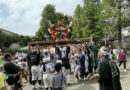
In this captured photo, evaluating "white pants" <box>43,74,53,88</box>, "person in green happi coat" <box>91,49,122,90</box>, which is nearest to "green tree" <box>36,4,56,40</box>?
"white pants" <box>43,74,53,88</box>

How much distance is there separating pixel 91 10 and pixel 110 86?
32161 mm

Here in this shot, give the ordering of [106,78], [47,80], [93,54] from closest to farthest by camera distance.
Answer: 1. [106,78]
2. [47,80]
3. [93,54]

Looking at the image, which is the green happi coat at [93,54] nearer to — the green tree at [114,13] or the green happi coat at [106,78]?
the green happi coat at [106,78]

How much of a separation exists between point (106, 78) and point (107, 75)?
9cm

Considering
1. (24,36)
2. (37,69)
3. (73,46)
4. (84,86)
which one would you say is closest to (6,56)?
(37,69)

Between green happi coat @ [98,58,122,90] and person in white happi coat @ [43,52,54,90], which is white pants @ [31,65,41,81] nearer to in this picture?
person in white happi coat @ [43,52,54,90]

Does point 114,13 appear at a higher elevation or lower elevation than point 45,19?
lower

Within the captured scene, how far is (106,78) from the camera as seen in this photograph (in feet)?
13.9

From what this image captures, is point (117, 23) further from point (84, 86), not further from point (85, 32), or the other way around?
point (84, 86)

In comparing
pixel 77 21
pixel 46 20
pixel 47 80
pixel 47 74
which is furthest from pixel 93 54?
pixel 77 21

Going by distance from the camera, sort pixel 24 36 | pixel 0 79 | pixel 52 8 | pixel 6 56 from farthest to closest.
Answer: pixel 24 36
pixel 52 8
pixel 6 56
pixel 0 79

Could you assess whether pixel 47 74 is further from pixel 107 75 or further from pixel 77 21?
pixel 77 21

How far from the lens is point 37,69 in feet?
25.6

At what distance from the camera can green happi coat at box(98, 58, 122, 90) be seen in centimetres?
425
